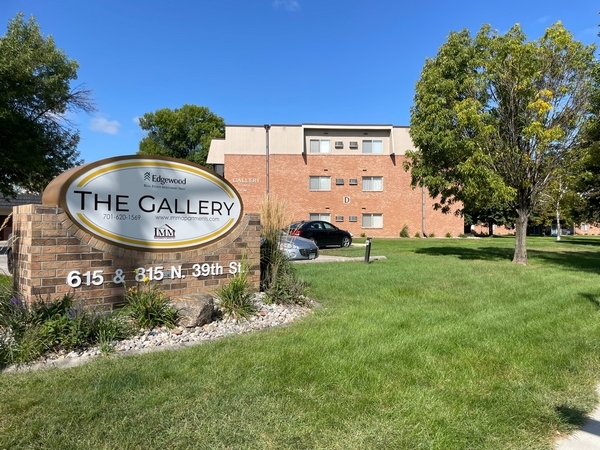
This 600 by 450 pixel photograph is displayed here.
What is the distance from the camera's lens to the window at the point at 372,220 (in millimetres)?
36875

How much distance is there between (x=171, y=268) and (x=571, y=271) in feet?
38.4

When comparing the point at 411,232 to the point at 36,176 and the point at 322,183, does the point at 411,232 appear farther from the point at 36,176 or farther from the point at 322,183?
the point at 36,176

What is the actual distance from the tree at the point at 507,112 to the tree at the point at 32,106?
55.0 ft

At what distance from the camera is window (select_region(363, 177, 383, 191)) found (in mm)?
36719

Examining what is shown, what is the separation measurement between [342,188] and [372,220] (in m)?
3.86

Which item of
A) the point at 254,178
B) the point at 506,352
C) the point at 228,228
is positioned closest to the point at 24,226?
the point at 228,228

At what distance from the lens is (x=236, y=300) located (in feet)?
19.6

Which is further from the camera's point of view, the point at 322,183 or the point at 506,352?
the point at 322,183

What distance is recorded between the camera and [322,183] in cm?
3647

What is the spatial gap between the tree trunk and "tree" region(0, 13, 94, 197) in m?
20.1

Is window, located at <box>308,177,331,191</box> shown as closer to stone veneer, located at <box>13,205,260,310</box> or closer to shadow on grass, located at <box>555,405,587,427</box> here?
stone veneer, located at <box>13,205,260,310</box>

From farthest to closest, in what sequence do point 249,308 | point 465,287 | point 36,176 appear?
1. point 36,176
2. point 465,287
3. point 249,308

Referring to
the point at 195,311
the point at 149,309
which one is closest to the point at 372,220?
the point at 195,311

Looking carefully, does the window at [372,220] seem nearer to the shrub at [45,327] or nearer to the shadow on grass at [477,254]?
the shadow on grass at [477,254]
